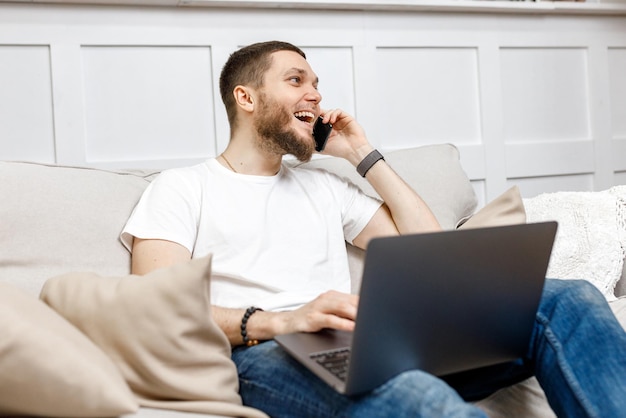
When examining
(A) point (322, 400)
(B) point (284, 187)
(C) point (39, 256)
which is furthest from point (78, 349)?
(B) point (284, 187)

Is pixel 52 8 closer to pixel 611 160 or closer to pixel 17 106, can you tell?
pixel 17 106

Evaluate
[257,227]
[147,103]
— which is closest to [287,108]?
[257,227]

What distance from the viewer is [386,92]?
8.13ft

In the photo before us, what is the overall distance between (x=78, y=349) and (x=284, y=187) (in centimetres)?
83

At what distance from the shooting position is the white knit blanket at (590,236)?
5.81 ft

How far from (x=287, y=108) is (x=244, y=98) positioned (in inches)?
4.7

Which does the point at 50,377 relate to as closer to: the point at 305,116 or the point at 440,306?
the point at 440,306

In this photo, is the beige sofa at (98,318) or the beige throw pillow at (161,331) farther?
the beige throw pillow at (161,331)

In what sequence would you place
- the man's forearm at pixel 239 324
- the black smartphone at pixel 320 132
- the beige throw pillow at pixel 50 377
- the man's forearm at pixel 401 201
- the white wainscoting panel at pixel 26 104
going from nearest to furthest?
1. the beige throw pillow at pixel 50 377
2. the man's forearm at pixel 239 324
3. the man's forearm at pixel 401 201
4. the black smartphone at pixel 320 132
5. the white wainscoting panel at pixel 26 104

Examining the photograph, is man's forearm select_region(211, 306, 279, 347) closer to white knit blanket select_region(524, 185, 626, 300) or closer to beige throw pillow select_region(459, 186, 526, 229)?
beige throw pillow select_region(459, 186, 526, 229)

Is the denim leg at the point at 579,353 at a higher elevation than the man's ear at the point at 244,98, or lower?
lower

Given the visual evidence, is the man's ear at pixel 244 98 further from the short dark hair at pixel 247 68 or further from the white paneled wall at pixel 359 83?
the white paneled wall at pixel 359 83

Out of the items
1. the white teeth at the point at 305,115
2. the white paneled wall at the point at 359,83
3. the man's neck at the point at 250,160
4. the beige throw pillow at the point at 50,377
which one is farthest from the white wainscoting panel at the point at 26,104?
the beige throw pillow at the point at 50,377

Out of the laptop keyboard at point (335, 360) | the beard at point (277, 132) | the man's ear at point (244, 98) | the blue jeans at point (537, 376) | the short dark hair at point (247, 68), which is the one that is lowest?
the blue jeans at point (537, 376)
